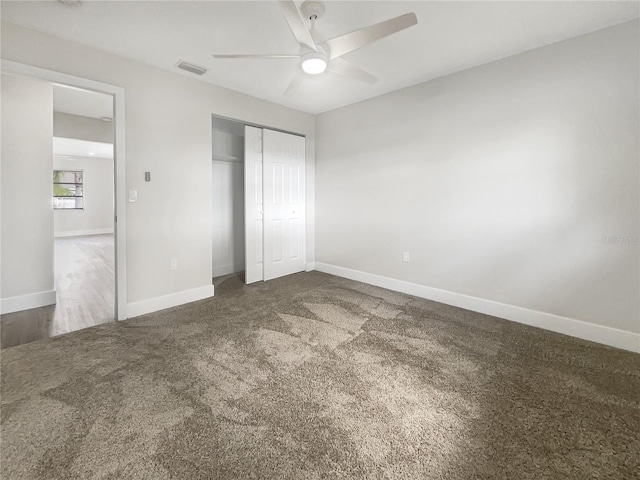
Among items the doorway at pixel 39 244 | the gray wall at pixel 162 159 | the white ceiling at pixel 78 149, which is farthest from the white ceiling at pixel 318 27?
the white ceiling at pixel 78 149

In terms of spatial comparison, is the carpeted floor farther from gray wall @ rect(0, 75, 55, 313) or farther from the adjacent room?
gray wall @ rect(0, 75, 55, 313)

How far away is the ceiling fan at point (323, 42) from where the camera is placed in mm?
1751

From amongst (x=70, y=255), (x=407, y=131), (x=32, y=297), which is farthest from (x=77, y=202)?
(x=407, y=131)

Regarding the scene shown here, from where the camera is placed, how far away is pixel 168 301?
3.30m

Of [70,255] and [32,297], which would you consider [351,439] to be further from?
[70,255]

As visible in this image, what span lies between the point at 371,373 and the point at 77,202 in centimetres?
1129

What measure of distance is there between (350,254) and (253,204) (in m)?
1.69

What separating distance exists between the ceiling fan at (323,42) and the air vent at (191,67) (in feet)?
3.71

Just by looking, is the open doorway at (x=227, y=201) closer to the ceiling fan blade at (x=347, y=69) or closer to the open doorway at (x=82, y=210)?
the open doorway at (x=82, y=210)

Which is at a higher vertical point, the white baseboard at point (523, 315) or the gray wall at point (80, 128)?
the gray wall at point (80, 128)

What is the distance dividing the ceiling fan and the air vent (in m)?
1.13

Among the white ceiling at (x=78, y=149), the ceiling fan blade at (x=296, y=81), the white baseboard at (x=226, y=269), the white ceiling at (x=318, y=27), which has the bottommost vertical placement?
the white baseboard at (x=226, y=269)

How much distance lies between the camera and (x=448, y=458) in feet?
4.45

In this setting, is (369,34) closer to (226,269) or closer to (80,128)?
(226,269)
